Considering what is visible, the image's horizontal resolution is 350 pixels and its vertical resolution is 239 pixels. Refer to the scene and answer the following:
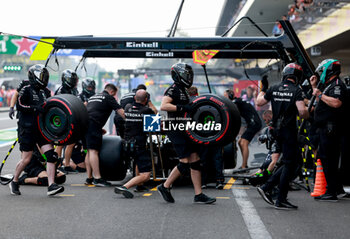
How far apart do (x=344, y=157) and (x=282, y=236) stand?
3.40m

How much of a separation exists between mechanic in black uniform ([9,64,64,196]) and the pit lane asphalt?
0.45 meters

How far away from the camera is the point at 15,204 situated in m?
6.98

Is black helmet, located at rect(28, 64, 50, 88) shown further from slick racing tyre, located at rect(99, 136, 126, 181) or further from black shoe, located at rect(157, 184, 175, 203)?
black shoe, located at rect(157, 184, 175, 203)

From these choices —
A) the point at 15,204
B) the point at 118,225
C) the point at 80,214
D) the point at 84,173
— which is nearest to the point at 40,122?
the point at 15,204

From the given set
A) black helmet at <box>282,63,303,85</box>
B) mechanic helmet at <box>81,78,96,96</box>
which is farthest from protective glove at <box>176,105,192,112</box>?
mechanic helmet at <box>81,78,96,96</box>

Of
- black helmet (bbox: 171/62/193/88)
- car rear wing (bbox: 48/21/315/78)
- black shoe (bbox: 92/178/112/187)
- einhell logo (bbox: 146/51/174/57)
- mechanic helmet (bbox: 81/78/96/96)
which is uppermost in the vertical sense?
car rear wing (bbox: 48/21/315/78)

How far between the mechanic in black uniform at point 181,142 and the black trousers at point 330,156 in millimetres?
1666

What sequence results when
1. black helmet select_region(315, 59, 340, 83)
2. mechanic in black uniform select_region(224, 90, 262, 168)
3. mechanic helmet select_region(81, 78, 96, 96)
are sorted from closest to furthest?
black helmet select_region(315, 59, 340, 83) → mechanic helmet select_region(81, 78, 96, 96) → mechanic in black uniform select_region(224, 90, 262, 168)

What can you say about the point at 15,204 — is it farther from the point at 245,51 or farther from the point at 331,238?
the point at 245,51

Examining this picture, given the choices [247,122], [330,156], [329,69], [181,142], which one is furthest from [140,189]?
[247,122]

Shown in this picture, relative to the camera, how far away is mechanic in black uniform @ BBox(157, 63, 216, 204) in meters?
7.09

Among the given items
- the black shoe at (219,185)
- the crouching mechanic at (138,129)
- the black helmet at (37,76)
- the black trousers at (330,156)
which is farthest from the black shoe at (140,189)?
the black trousers at (330,156)

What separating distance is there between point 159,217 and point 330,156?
9.01 feet

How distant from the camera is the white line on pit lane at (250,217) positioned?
5.34 m
